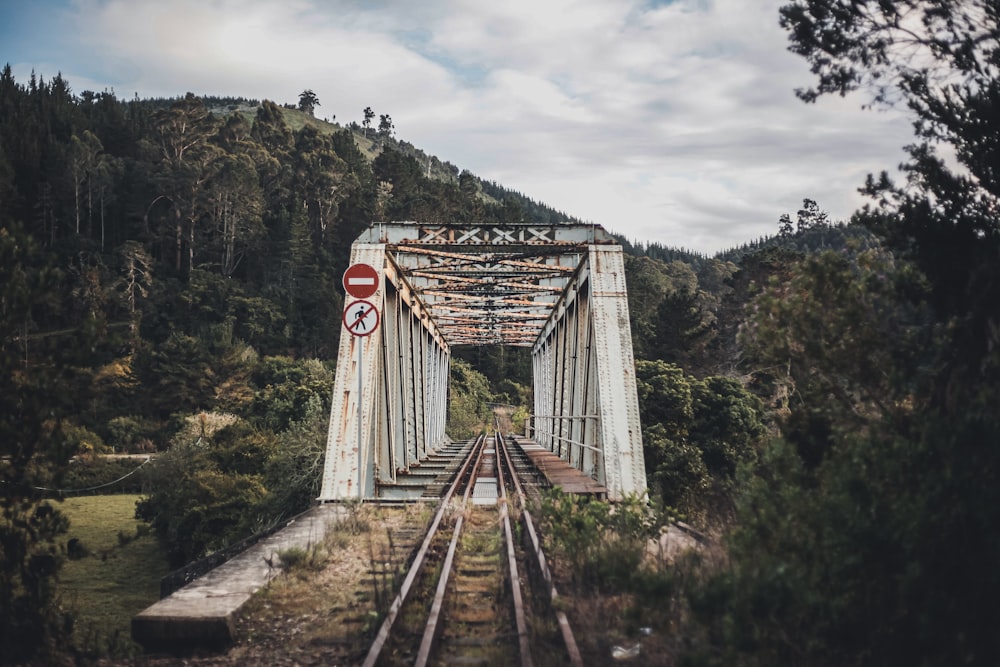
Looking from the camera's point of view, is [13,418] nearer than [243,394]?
Yes

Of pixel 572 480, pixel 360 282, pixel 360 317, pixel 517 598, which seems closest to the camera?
pixel 517 598

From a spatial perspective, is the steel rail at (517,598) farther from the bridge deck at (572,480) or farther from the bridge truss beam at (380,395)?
the bridge truss beam at (380,395)

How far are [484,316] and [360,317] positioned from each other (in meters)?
13.1

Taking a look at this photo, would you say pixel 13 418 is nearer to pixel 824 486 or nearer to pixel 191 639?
pixel 191 639

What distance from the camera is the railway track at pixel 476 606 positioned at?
4520 millimetres

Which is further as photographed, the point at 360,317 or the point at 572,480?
the point at 572,480

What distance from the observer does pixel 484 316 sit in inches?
906

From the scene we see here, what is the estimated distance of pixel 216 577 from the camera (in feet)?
20.6

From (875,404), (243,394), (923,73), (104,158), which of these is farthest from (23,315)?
(104,158)

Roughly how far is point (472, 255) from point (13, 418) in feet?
35.6

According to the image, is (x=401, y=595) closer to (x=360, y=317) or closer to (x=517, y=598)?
(x=517, y=598)

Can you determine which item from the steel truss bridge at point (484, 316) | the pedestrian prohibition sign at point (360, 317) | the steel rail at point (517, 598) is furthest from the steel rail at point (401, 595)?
the pedestrian prohibition sign at point (360, 317)

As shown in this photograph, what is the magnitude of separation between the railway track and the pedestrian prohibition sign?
2.80m

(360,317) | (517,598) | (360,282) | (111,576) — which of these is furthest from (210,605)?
(111,576)
